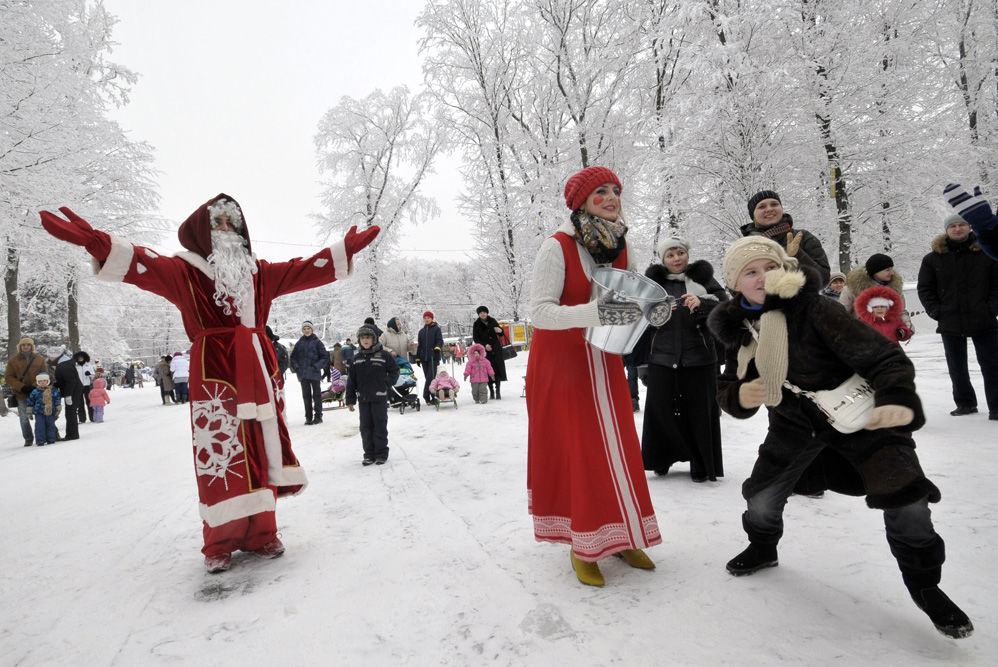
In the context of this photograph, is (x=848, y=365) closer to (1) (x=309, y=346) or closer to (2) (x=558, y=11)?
(1) (x=309, y=346)

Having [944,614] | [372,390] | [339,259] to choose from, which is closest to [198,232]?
[339,259]

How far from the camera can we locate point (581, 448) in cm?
263

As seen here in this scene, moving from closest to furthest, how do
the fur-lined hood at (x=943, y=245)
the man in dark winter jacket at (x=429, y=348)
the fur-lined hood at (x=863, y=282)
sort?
the fur-lined hood at (x=943, y=245) → the fur-lined hood at (x=863, y=282) → the man in dark winter jacket at (x=429, y=348)

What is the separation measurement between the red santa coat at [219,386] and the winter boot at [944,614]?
10.8ft

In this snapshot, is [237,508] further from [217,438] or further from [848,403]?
[848,403]

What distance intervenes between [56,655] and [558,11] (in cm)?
1757

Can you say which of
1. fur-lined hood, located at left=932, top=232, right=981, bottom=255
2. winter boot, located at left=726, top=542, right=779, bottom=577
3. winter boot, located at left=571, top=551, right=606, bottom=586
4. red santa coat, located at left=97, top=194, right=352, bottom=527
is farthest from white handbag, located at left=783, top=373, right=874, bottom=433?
fur-lined hood, located at left=932, top=232, right=981, bottom=255

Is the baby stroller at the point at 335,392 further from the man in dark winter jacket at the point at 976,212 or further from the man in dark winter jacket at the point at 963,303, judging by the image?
the man in dark winter jacket at the point at 976,212

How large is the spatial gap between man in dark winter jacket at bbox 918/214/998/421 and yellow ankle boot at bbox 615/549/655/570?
15.0ft

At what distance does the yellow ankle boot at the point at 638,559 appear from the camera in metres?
2.72

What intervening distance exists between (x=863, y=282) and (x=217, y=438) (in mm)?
6229

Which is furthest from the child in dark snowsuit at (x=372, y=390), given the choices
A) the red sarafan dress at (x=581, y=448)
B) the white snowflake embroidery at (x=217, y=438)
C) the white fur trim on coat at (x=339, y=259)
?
the red sarafan dress at (x=581, y=448)

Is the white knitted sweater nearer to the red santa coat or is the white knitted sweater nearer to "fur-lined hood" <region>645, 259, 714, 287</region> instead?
"fur-lined hood" <region>645, 259, 714, 287</region>

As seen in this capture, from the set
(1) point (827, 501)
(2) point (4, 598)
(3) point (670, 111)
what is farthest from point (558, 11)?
(2) point (4, 598)
